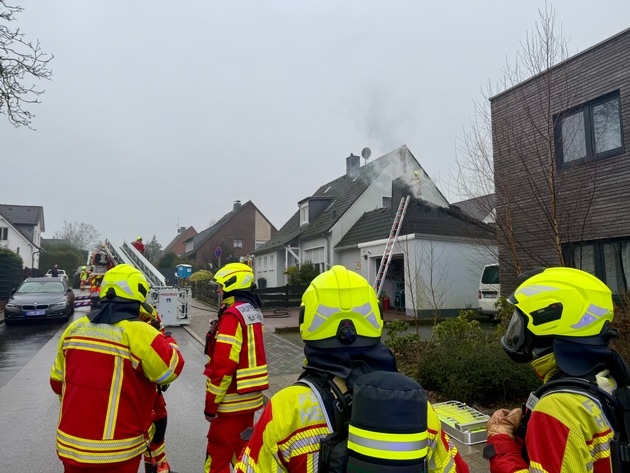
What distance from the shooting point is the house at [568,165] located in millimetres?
7469

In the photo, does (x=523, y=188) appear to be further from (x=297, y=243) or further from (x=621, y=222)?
(x=297, y=243)

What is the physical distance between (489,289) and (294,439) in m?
13.8

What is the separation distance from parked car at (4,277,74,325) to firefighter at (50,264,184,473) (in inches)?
554

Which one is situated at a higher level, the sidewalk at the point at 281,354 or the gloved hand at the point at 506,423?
the gloved hand at the point at 506,423

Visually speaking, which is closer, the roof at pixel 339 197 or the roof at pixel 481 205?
the roof at pixel 481 205

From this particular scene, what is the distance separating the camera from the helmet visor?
1878 mm

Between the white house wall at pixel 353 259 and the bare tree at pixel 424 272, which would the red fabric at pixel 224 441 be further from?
the white house wall at pixel 353 259

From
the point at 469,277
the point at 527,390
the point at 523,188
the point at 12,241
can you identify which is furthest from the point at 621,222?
the point at 12,241

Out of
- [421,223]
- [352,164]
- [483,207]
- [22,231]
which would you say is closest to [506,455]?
[483,207]

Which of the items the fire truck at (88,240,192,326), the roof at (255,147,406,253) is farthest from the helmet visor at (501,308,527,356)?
the roof at (255,147,406,253)

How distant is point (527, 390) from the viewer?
5.41 m

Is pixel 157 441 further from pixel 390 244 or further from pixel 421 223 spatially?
pixel 421 223

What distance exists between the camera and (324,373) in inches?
62.4

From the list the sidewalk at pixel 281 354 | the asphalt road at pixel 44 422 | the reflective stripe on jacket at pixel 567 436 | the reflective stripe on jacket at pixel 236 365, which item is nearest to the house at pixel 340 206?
the sidewalk at pixel 281 354
